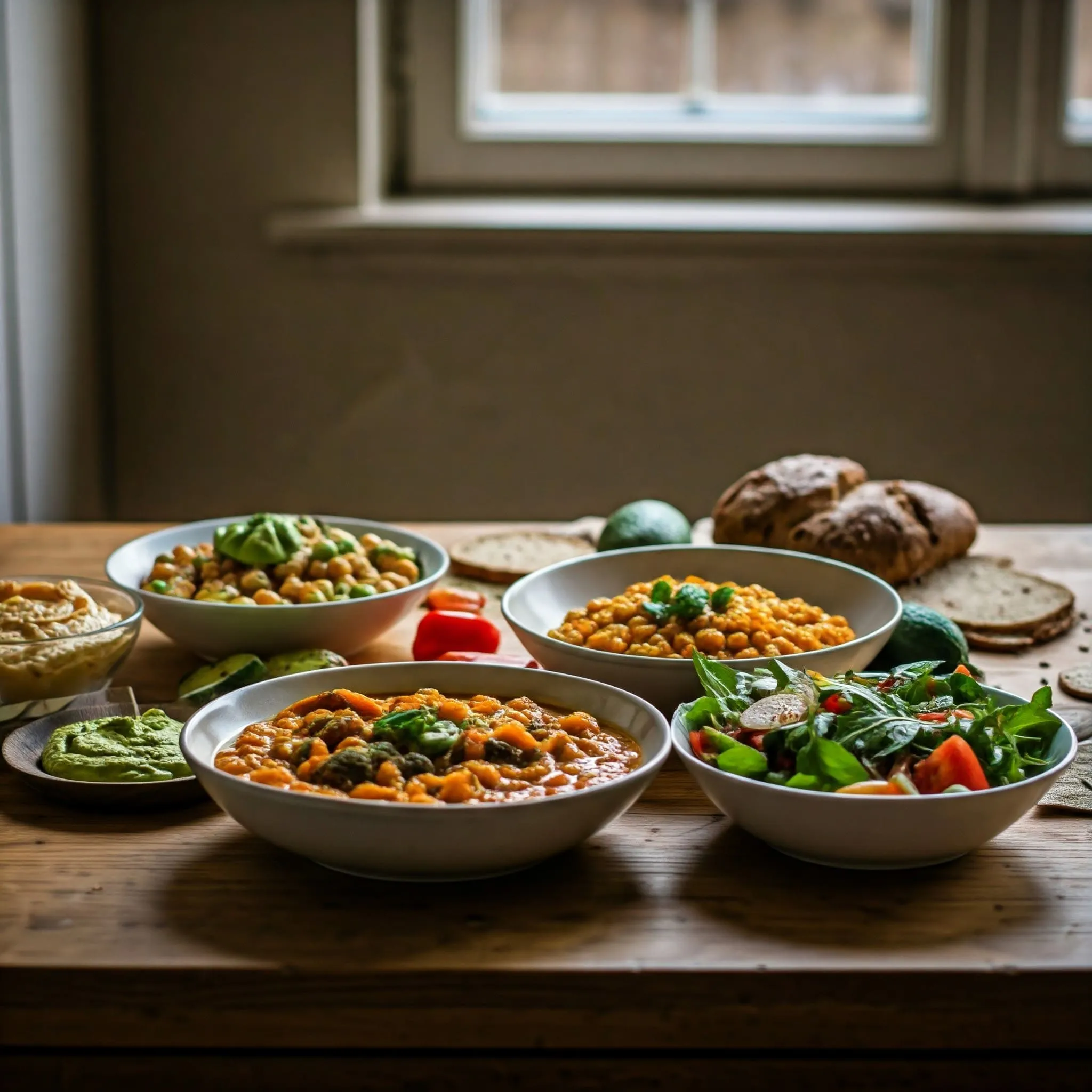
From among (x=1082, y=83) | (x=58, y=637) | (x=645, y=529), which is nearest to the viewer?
(x=58, y=637)

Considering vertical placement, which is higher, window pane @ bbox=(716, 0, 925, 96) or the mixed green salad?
window pane @ bbox=(716, 0, 925, 96)

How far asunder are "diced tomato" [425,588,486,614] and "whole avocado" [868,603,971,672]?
0.59 metres

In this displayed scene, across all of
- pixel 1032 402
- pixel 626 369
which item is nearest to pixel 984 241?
pixel 1032 402

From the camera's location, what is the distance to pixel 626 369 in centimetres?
375

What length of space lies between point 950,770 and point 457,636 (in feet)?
2.40

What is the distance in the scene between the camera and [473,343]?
372cm

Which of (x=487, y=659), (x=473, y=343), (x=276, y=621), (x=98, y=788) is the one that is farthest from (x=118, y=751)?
(x=473, y=343)

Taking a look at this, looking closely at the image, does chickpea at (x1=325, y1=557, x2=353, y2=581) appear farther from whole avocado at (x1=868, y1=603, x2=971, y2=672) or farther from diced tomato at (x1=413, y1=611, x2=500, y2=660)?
whole avocado at (x1=868, y1=603, x2=971, y2=672)

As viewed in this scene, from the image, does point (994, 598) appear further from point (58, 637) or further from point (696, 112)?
point (696, 112)

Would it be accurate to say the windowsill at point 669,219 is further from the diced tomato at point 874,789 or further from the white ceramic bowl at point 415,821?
the diced tomato at point 874,789

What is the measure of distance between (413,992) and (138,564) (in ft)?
3.29

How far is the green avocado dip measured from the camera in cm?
124

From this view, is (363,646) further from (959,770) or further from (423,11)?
(423,11)

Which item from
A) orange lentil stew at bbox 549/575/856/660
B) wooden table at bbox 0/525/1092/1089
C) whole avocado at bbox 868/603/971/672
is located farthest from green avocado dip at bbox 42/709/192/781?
whole avocado at bbox 868/603/971/672
